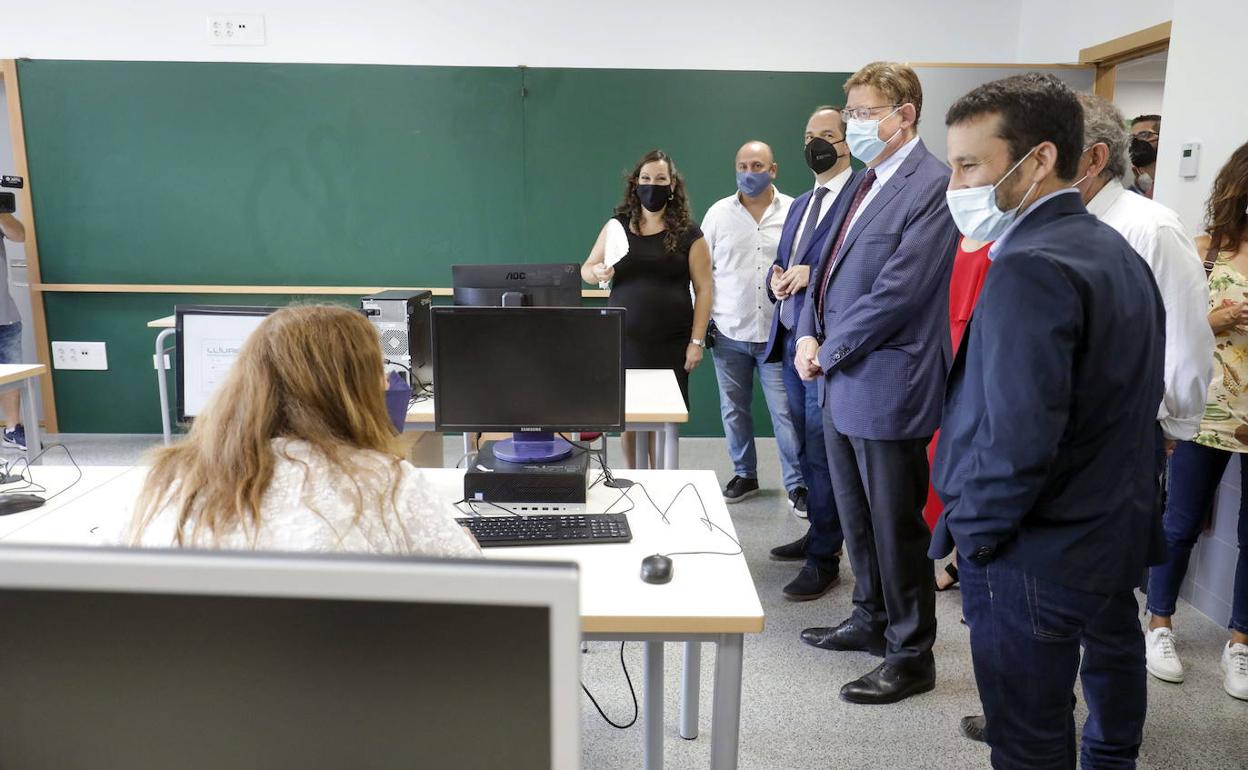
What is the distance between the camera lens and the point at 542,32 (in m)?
4.72

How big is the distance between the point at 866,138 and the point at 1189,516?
4.92ft

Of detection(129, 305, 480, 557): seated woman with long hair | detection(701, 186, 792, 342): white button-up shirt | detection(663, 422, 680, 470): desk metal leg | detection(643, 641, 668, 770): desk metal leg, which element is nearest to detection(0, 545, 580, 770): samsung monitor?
detection(129, 305, 480, 557): seated woman with long hair

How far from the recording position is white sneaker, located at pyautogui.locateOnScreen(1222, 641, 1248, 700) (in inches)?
93.1

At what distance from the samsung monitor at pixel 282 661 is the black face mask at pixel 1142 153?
3479 mm

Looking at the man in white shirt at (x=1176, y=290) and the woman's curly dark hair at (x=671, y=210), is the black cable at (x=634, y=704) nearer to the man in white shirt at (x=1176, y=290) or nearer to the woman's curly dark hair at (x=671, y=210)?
the man in white shirt at (x=1176, y=290)

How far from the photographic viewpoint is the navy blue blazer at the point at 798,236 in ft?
8.39

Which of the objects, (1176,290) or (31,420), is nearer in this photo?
(1176,290)

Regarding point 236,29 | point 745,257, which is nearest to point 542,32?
point 236,29

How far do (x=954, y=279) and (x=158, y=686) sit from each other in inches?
118

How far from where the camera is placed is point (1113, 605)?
1583mm

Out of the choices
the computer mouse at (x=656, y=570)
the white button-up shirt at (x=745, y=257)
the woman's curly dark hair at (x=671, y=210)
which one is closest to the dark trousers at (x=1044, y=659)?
the computer mouse at (x=656, y=570)

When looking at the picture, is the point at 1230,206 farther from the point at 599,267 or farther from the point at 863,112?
the point at 599,267

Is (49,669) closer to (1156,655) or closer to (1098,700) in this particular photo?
(1098,700)

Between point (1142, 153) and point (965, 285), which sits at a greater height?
point (1142, 153)
